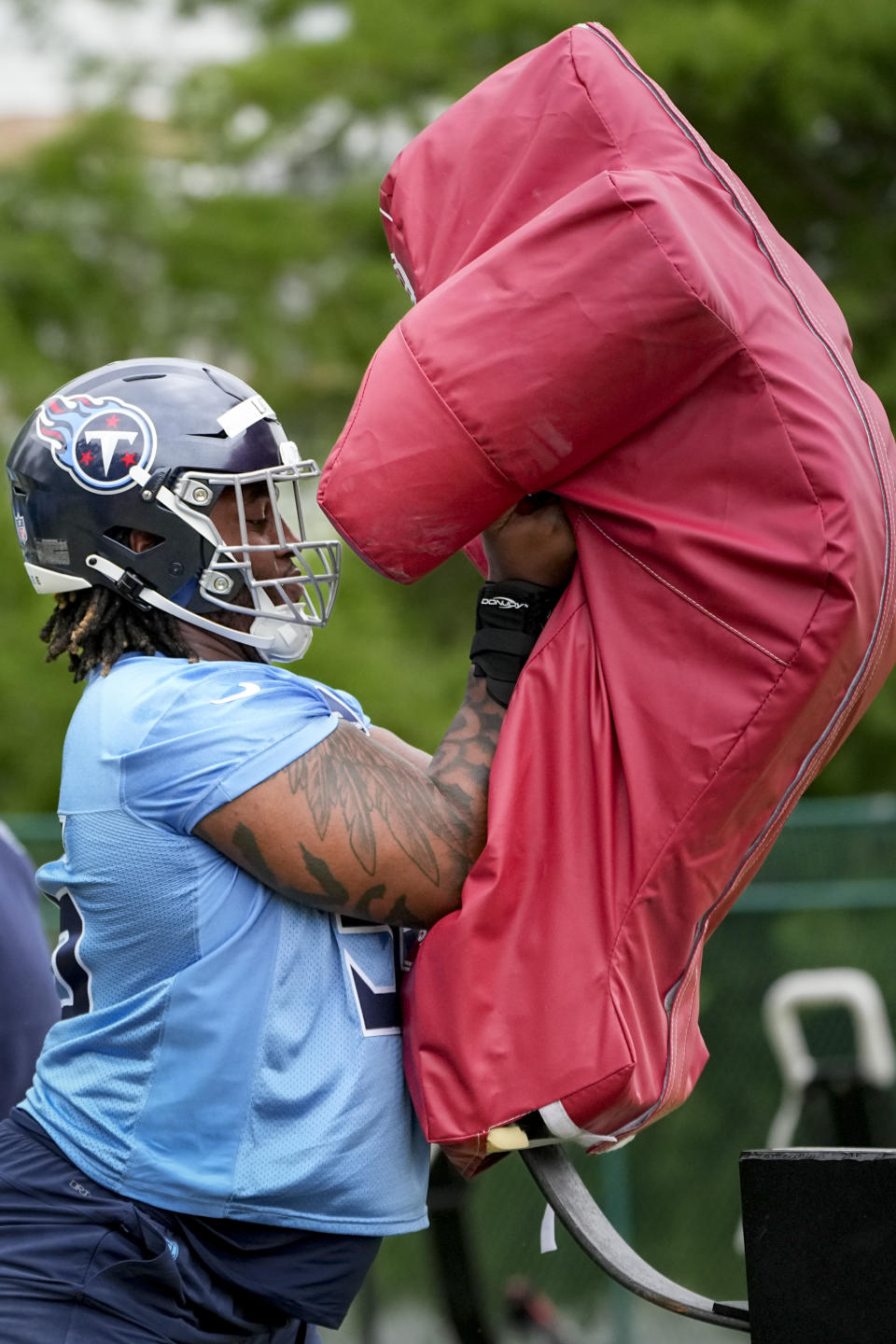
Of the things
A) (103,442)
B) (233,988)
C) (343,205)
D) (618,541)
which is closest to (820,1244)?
(233,988)

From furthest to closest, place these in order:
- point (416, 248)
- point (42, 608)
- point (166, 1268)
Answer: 1. point (42, 608)
2. point (416, 248)
3. point (166, 1268)

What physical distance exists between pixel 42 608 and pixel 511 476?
7.85 m

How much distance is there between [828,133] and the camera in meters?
11.1

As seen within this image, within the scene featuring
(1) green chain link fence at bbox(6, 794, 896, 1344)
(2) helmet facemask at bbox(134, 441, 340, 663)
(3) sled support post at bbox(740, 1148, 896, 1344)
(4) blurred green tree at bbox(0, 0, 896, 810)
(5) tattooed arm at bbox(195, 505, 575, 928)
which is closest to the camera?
(3) sled support post at bbox(740, 1148, 896, 1344)

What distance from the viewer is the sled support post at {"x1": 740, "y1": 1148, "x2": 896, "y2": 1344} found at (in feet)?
7.07

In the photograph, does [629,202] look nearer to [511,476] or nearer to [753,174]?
[511,476]

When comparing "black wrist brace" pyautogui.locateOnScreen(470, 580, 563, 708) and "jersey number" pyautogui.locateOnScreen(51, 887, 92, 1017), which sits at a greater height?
"black wrist brace" pyautogui.locateOnScreen(470, 580, 563, 708)

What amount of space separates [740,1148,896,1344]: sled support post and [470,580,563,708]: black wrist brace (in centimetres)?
78

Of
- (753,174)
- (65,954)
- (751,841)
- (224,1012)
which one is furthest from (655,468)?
(753,174)

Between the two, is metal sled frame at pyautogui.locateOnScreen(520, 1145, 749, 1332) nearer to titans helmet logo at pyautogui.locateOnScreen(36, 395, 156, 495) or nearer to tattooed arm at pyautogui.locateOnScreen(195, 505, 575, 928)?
tattooed arm at pyautogui.locateOnScreen(195, 505, 575, 928)

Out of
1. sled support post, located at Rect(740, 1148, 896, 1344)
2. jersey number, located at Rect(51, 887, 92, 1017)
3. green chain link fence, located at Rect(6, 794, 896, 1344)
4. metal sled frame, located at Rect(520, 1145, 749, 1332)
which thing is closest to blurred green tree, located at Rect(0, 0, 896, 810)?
green chain link fence, located at Rect(6, 794, 896, 1344)

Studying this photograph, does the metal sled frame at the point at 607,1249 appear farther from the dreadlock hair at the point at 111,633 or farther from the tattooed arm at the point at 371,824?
the dreadlock hair at the point at 111,633

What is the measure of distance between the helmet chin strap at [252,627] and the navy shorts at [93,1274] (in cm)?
87

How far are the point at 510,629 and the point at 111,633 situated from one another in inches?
27.3
